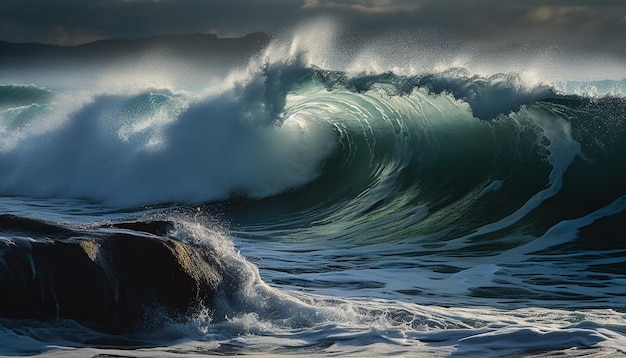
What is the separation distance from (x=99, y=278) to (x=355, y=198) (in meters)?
9.09

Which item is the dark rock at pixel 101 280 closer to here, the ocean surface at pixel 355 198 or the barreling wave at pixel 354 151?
the ocean surface at pixel 355 198

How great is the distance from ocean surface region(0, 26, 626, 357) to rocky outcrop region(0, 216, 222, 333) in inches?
4.3

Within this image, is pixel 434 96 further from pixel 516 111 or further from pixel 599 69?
pixel 599 69

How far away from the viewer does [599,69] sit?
31.9m

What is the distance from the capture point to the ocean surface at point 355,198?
5.98m

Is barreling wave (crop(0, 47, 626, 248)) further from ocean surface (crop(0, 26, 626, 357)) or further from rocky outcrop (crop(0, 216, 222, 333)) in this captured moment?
rocky outcrop (crop(0, 216, 222, 333))

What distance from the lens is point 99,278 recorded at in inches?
223

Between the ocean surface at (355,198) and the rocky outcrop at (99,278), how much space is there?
0.11 metres

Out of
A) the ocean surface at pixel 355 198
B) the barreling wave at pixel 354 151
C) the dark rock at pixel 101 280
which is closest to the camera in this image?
the dark rock at pixel 101 280

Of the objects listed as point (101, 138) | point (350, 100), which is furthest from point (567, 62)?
point (101, 138)

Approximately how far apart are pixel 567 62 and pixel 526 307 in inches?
786

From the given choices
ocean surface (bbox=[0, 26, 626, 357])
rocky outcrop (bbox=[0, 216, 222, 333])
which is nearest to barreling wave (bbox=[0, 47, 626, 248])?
ocean surface (bbox=[0, 26, 626, 357])

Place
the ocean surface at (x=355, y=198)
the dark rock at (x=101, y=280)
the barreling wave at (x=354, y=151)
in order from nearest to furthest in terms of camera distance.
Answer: the dark rock at (x=101, y=280) < the ocean surface at (x=355, y=198) < the barreling wave at (x=354, y=151)

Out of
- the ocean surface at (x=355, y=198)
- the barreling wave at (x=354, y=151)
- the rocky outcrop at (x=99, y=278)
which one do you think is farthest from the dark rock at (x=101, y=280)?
the barreling wave at (x=354, y=151)
